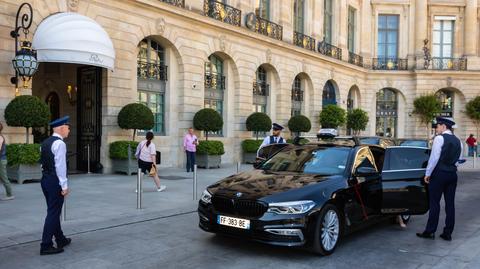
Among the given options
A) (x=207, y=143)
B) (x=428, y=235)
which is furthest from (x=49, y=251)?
(x=207, y=143)

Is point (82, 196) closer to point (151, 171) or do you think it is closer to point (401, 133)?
point (151, 171)

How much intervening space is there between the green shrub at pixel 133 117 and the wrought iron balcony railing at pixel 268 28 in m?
10.3

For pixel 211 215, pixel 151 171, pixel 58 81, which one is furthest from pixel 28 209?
pixel 58 81

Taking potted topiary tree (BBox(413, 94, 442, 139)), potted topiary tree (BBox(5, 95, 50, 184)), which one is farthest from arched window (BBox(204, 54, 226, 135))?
potted topiary tree (BBox(413, 94, 442, 139))

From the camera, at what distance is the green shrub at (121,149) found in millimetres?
16031

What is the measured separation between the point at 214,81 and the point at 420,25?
78.0ft

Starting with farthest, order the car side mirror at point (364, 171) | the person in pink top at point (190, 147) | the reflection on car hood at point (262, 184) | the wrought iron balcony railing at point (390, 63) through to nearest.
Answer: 1. the wrought iron balcony railing at point (390, 63)
2. the person in pink top at point (190, 147)
3. the car side mirror at point (364, 171)
4. the reflection on car hood at point (262, 184)

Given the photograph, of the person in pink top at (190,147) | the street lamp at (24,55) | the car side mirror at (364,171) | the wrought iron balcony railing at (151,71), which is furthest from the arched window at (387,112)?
the car side mirror at (364,171)

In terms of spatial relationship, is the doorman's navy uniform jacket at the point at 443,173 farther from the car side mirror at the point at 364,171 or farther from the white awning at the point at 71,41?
the white awning at the point at 71,41

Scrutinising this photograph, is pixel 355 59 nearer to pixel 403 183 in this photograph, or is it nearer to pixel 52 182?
pixel 403 183

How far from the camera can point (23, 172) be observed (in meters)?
12.9

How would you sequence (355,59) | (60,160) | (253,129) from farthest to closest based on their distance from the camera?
(355,59) → (253,129) → (60,160)

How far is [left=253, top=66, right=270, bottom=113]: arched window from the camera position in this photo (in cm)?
2553

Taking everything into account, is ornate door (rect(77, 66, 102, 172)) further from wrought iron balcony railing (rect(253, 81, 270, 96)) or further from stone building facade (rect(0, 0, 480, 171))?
wrought iron balcony railing (rect(253, 81, 270, 96))
